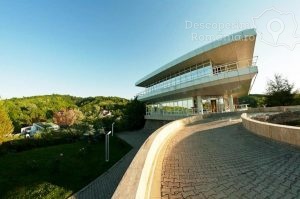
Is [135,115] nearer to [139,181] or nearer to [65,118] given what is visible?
[65,118]

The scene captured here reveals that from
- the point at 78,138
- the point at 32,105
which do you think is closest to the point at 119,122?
the point at 78,138

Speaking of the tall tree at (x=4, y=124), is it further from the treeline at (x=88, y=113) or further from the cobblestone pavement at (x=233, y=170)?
the cobblestone pavement at (x=233, y=170)

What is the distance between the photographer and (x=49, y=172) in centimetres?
1564

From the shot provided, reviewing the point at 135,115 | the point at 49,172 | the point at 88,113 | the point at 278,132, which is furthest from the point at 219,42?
the point at 88,113

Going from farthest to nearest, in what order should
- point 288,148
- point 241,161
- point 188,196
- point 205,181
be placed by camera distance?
point 288,148 → point 241,161 → point 205,181 → point 188,196

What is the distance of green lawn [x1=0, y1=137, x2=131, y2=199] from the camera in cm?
1291

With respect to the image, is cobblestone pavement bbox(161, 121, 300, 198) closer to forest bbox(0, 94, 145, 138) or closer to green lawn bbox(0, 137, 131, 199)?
green lawn bbox(0, 137, 131, 199)

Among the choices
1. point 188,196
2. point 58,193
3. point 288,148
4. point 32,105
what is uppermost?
point 32,105

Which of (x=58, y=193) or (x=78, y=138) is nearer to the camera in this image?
(x=58, y=193)

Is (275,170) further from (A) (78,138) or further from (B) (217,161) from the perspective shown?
(A) (78,138)

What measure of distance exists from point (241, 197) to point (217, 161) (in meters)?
2.54

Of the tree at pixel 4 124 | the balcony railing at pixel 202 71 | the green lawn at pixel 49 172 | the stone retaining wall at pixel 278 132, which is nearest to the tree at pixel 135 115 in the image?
the balcony railing at pixel 202 71

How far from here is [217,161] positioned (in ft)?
22.2

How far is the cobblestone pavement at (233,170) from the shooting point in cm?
454
